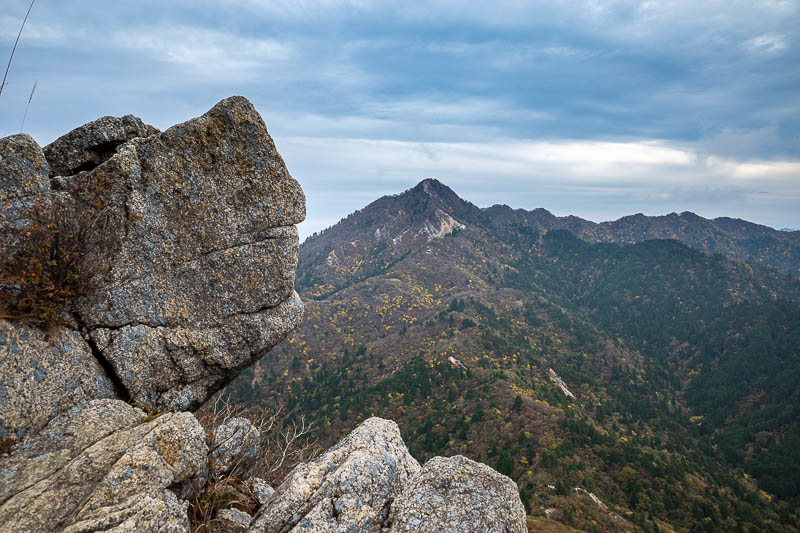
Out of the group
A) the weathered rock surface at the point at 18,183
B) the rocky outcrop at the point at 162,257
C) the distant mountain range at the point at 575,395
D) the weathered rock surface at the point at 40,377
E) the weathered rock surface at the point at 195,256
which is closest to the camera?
the weathered rock surface at the point at 40,377

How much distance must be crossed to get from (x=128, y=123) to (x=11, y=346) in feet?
24.7

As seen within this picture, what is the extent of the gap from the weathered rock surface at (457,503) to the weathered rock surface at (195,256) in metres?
7.07

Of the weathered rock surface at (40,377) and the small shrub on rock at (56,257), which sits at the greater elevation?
the small shrub on rock at (56,257)

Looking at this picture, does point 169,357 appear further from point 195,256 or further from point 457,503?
point 457,503

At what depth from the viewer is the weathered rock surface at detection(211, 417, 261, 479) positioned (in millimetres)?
8977

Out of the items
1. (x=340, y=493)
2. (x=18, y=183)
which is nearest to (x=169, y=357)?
(x=18, y=183)

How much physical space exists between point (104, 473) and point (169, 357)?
375 centimetres

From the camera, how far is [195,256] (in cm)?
1077

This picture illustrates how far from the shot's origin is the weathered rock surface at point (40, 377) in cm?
732

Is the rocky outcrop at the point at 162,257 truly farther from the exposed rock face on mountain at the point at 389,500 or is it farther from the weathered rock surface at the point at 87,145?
the exposed rock face on mountain at the point at 389,500

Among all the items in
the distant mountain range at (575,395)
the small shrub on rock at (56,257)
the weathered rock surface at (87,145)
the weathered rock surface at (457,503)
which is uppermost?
the weathered rock surface at (87,145)

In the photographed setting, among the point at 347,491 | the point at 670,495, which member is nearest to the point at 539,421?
the point at 670,495

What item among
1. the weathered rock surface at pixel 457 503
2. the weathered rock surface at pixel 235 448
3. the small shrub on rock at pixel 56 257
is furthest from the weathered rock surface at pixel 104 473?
the weathered rock surface at pixel 457 503

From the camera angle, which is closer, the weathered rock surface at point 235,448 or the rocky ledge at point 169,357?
the rocky ledge at point 169,357
